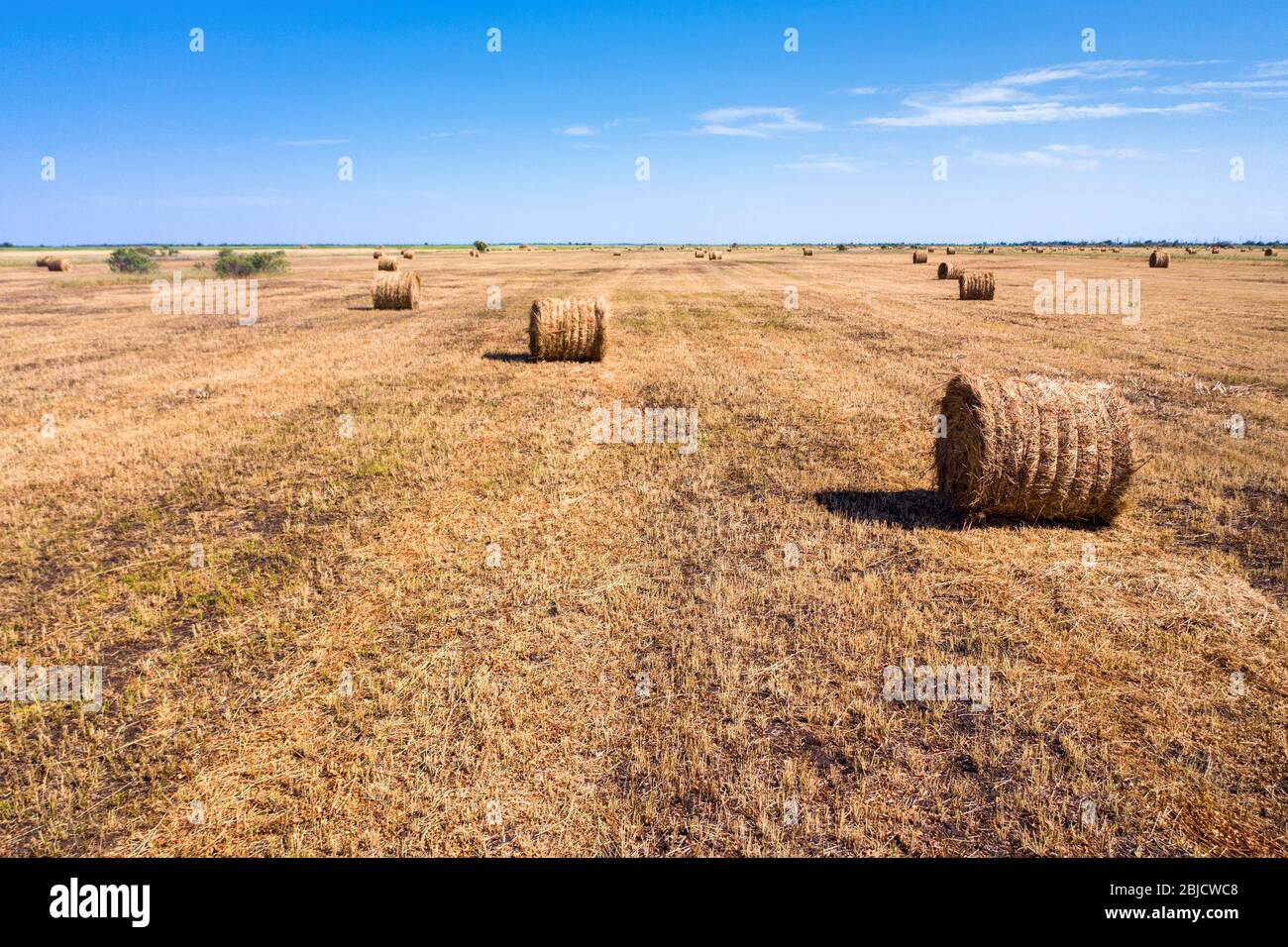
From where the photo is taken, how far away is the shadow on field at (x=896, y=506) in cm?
848

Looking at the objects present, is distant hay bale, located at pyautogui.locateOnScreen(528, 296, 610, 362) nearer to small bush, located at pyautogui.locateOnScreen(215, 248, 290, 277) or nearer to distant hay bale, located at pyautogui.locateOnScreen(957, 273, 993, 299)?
distant hay bale, located at pyautogui.locateOnScreen(957, 273, 993, 299)

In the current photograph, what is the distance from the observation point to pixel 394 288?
3047 centimetres

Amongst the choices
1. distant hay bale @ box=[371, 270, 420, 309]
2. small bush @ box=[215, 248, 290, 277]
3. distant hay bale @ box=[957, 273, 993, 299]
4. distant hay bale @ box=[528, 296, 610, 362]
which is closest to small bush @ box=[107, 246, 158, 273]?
small bush @ box=[215, 248, 290, 277]

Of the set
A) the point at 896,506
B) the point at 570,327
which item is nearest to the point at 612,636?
the point at 896,506

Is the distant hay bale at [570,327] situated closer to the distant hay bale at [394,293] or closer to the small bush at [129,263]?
the distant hay bale at [394,293]

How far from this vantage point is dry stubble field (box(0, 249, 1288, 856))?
161 inches

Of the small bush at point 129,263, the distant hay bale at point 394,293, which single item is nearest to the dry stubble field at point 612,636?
the distant hay bale at point 394,293

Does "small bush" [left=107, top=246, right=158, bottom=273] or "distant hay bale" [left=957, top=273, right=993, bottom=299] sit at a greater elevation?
"small bush" [left=107, top=246, right=158, bottom=273]

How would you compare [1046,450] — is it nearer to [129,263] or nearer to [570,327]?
[570,327]

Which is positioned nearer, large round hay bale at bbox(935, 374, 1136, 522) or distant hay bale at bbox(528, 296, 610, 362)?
large round hay bale at bbox(935, 374, 1136, 522)

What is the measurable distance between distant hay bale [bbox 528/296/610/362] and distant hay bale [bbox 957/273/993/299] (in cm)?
2368

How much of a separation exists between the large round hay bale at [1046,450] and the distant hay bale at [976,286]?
2860 centimetres

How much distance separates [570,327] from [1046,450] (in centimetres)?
1281

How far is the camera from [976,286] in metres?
33.5
